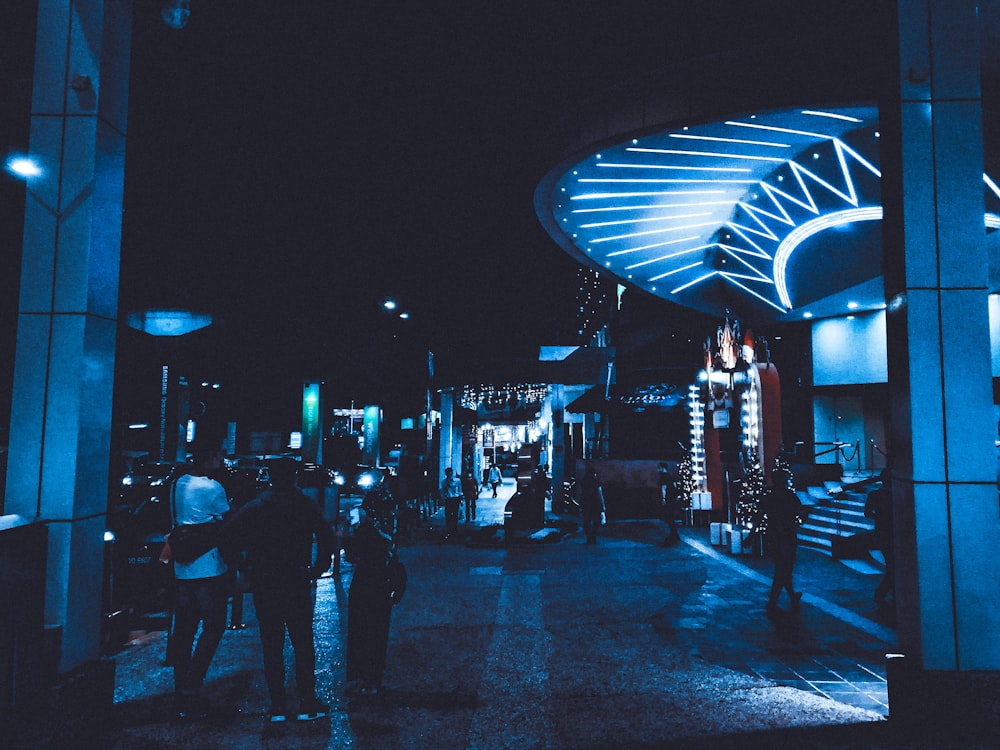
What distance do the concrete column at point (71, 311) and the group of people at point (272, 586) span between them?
2.18 feet

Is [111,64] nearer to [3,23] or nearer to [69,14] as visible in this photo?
[69,14]

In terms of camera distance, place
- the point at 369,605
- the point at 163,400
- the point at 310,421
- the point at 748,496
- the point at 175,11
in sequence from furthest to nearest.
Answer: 1. the point at 310,421
2. the point at 163,400
3. the point at 748,496
4. the point at 175,11
5. the point at 369,605

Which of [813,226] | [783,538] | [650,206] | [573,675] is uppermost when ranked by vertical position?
[650,206]

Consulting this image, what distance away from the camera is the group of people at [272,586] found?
476 centimetres

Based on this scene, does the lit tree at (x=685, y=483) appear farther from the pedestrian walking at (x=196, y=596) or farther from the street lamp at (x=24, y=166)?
the street lamp at (x=24, y=166)

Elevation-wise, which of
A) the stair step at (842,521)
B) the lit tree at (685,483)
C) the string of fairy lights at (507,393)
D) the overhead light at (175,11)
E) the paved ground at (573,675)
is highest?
the overhead light at (175,11)

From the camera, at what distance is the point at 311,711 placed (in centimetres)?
480

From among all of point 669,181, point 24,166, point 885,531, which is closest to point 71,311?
point 24,166

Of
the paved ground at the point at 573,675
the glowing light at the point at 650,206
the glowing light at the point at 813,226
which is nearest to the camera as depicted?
the paved ground at the point at 573,675

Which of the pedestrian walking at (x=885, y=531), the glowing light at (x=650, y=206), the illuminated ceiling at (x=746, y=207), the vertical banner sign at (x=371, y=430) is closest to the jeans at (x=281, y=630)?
the pedestrian walking at (x=885, y=531)

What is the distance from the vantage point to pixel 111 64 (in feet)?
17.0

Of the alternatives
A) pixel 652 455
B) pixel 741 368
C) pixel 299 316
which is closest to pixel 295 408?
pixel 299 316

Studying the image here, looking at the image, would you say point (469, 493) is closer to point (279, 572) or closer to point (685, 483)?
point (685, 483)

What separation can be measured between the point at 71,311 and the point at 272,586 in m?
2.69
